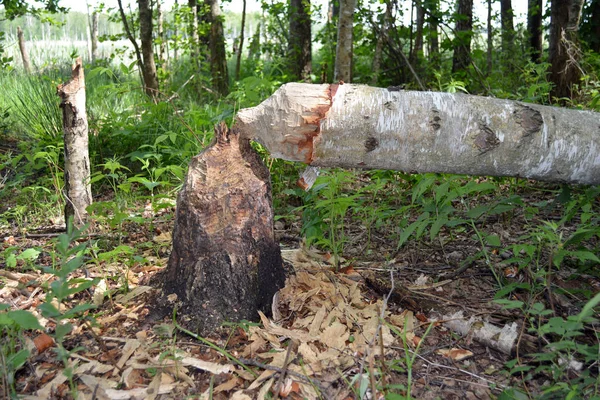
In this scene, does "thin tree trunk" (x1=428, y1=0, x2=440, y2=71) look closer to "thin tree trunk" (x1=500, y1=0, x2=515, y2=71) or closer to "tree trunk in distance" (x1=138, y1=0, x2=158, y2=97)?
"thin tree trunk" (x1=500, y1=0, x2=515, y2=71)

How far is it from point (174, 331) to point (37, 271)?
3.74ft

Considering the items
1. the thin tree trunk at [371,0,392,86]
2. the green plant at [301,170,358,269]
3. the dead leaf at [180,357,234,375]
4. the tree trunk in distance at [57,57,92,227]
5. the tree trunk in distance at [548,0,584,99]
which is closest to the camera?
the dead leaf at [180,357,234,375]

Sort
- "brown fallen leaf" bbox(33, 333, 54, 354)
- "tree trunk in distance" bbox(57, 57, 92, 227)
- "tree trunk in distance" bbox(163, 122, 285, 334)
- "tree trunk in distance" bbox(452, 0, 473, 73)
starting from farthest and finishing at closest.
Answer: "tree trunk in distance" bbox(452, 0, 473, 73), "tree trunk in distance" bbox(57, 57, 92, 227), "tree trunk in distance" bbox(163, 122, 285, 334), "brown fallen leaf" bbox(33, 333, 54, 354)

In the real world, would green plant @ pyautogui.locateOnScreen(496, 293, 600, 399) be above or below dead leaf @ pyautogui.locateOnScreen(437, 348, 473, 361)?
above

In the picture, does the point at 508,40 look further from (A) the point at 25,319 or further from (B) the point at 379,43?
(A) the point at 25,319

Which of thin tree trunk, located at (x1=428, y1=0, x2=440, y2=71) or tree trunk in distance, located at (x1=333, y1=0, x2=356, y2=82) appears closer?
tree trunk in distance, located at (x1=333, y1=0, x2=356, y2=82)

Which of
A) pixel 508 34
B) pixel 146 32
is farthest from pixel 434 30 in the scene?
pixel 146 32

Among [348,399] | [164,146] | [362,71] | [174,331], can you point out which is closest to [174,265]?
[174,331]

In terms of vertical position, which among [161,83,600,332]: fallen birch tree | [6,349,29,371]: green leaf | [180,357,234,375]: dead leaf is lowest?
[180,357,234,375]: dead leaf

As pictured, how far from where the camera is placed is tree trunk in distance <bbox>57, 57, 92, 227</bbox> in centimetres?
307

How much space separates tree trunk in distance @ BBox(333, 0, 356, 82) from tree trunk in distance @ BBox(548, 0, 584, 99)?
212cm

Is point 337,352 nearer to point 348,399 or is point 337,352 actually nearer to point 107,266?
point 348,399

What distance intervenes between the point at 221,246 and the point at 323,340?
58cm

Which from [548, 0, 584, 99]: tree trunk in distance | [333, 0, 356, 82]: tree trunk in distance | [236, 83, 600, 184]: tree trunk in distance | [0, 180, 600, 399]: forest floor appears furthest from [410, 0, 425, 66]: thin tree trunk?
[0, 180, 600, 399]: forest floor
